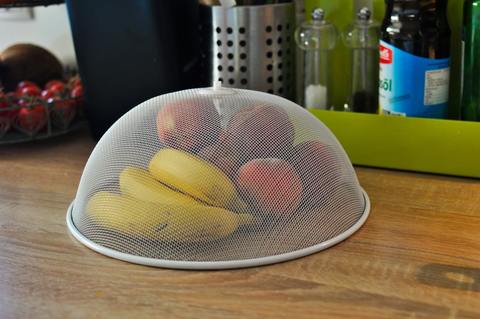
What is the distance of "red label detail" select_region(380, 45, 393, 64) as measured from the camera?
0.80m

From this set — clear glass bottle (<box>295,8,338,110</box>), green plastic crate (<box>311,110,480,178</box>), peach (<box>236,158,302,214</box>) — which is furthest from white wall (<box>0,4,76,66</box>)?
peach (<box>236,158,302,214</box>)

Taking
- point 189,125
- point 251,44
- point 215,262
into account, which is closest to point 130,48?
point 251,44

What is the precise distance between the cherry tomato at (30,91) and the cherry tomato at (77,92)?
5 cm

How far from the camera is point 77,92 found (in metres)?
1.04

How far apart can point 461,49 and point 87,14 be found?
0.51 m

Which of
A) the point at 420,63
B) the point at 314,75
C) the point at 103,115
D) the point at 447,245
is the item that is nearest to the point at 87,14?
the point at 103,115

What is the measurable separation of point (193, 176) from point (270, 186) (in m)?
0.07

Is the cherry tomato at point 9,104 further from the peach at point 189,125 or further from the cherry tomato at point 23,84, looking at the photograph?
the peach at point 189,125

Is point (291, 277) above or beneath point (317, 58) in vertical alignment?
beneath

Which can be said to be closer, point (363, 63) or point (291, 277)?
point (291, 277)

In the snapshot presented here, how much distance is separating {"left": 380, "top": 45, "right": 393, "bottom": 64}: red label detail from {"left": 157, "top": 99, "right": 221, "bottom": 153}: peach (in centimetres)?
27

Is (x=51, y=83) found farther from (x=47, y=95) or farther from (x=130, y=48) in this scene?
(x=130, y=48)

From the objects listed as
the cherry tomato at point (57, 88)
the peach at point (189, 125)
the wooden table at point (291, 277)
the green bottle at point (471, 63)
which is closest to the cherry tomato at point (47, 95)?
the cherry tomato at point (57, 88)

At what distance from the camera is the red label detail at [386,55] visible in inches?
31.4
